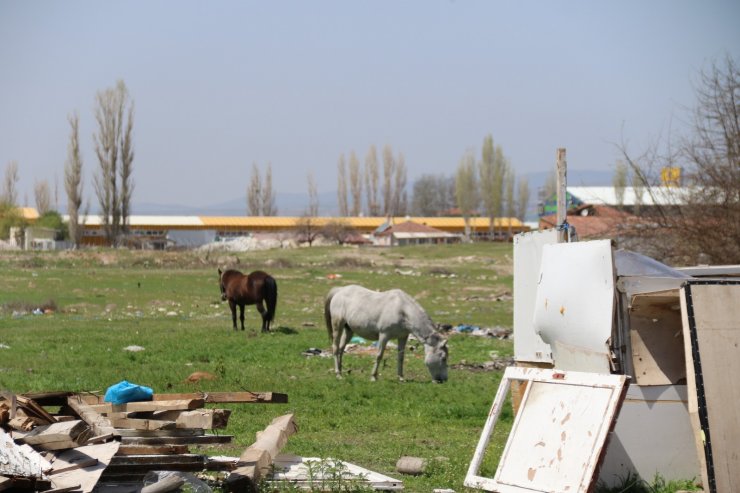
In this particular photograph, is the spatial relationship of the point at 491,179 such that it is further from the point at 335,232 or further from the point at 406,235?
the point at 335,232

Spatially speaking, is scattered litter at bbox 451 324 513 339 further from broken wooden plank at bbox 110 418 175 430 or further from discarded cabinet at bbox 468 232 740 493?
broken wooden plank at bbox 110 418 175 430

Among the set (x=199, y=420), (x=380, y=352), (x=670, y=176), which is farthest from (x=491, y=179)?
(x=199, y=420)

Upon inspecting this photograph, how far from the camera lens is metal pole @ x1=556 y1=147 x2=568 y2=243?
11.9m

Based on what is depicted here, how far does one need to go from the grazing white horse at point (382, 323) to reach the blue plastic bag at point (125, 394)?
886 centimetres

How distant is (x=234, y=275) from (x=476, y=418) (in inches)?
643

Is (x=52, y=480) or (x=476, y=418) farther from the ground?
(x=52, y=480)

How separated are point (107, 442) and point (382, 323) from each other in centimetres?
1131

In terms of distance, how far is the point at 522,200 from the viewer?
153 meters

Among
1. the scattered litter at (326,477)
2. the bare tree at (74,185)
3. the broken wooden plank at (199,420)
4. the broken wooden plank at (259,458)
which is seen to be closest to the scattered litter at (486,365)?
the broken wooden plank at (259,458)

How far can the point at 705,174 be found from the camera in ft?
87.3

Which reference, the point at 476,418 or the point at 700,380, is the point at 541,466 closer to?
the point at 700,380

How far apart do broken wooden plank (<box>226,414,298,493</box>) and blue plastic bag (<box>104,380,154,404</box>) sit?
128 centimetres

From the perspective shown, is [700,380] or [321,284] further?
[321,284]

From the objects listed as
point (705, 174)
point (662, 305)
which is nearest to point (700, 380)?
point (662, 305)
